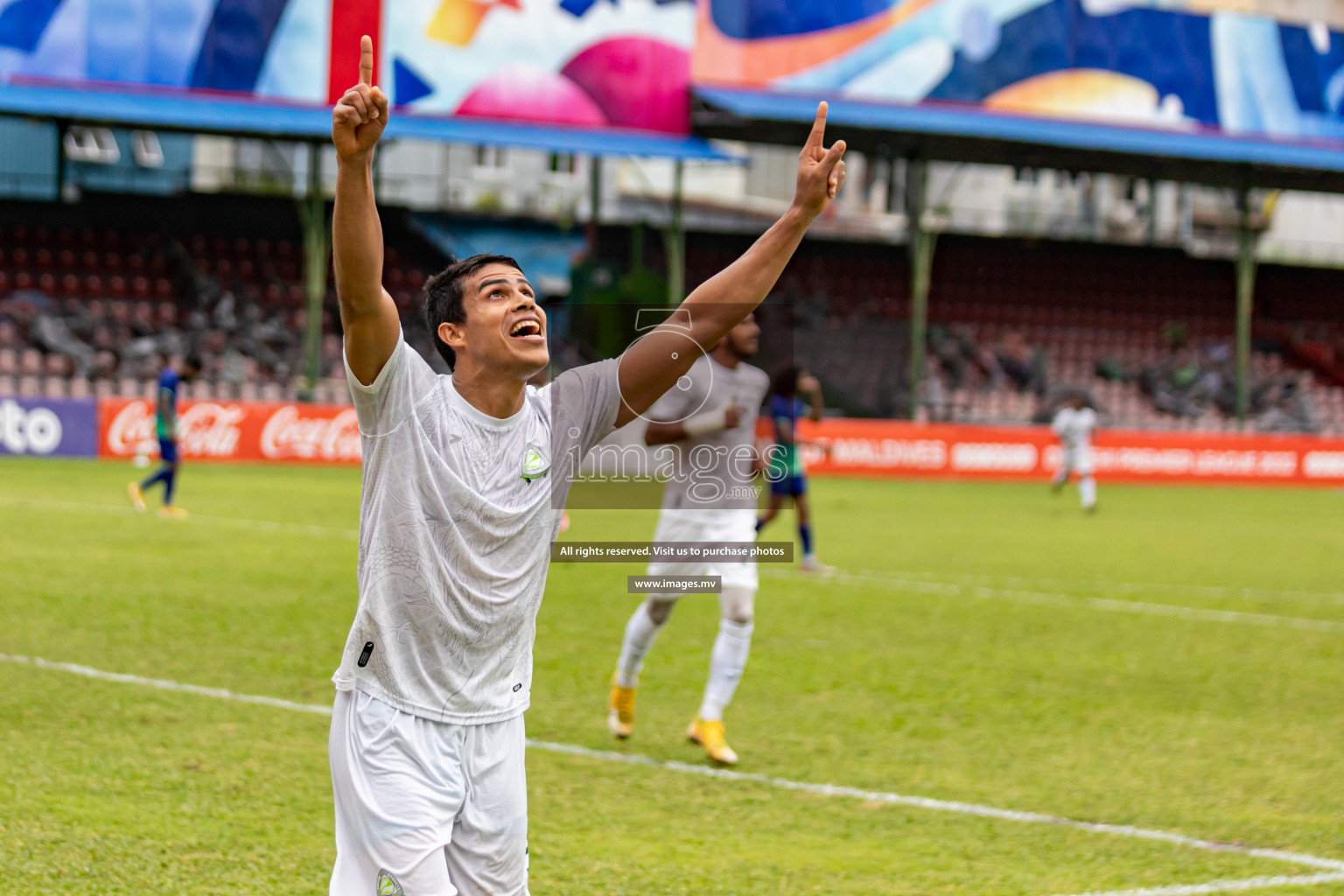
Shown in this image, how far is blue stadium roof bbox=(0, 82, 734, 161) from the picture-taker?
26547 mm

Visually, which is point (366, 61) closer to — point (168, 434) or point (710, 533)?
point (710, 533)

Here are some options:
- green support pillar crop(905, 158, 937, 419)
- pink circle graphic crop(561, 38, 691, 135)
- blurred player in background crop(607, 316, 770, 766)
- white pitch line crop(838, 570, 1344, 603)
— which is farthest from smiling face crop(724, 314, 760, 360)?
green support pillar crop(905, 158, 937, 419)

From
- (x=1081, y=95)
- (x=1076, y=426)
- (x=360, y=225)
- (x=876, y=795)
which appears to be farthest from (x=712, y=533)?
(x=1081, y=95)

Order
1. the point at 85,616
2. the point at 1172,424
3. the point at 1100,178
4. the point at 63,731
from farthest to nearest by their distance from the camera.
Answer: the point at 1100,178 < the point at 1172,424 < the point at 85,616 < the point at 63,731

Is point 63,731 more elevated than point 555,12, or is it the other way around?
point 555,12

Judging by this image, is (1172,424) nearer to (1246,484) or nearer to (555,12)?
(1246,484)

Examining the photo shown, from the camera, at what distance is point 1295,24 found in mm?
35469

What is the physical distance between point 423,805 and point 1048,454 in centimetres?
2938

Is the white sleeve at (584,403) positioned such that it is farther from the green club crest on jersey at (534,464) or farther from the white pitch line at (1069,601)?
the white pitch line at (1069,601)

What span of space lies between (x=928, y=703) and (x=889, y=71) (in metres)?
25.3

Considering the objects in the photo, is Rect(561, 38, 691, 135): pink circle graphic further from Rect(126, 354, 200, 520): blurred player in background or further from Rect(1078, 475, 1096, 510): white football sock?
Rect(126, 354, 200, 520): blurred player in background

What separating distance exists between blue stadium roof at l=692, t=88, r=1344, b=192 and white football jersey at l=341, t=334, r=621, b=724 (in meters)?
26.2

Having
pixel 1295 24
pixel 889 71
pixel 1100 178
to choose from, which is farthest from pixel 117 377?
pixel 1100 178

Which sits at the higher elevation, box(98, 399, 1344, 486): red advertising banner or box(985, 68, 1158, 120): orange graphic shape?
box(985, 68, 1158, 120): orange graphic shape
